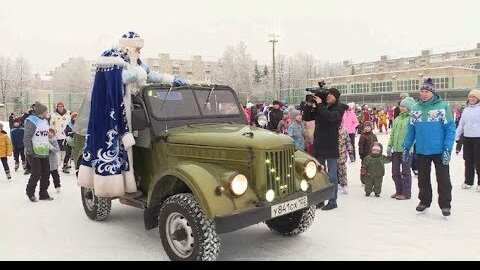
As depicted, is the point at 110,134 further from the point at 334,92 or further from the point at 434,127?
the point at 434,127

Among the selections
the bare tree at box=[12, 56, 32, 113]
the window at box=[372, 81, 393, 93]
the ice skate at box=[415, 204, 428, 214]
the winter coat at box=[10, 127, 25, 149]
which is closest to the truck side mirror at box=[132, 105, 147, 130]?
the ice skate at box=[415, 204, 428, 214]

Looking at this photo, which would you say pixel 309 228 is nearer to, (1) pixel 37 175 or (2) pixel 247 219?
(2) pixel 247 219

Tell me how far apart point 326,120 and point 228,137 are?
94.8 inches

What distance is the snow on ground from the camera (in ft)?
16.0

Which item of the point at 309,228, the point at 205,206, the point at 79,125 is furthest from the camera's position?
the point at 79,125

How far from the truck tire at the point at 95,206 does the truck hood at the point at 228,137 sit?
1783mm

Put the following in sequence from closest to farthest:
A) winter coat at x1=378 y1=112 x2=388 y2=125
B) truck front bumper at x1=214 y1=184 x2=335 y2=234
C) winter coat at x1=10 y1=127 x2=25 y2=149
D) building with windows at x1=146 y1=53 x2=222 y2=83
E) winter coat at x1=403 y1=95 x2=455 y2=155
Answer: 1. truck front bumper at x1=214 y1=184 x2=335 y2=234
2. winter coat at x1=403 y1=95 x2=455 y2=155
3. winter coat at x1=10 y1=127 x2=25 y2=149
4. winter coat at x1=378 y1=112 x2=388 y2=125
5. building with windows at x1=146 y1=53 x2=222 y2=83

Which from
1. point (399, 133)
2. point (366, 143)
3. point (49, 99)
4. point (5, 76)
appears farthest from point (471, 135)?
point (5, 76)

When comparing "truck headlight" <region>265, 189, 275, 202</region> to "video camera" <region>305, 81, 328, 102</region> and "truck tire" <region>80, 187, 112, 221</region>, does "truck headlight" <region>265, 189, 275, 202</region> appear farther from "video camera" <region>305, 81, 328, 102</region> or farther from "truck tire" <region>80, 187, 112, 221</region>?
"truck tire" <region>80, 187, 112, 221</region>

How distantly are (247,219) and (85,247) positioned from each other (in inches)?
87.4

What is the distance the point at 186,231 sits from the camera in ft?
14.7

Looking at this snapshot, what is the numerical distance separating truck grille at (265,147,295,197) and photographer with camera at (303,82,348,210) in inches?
76.5

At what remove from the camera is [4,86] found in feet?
182

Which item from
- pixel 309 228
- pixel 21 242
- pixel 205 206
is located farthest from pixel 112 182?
pixel 309 228
